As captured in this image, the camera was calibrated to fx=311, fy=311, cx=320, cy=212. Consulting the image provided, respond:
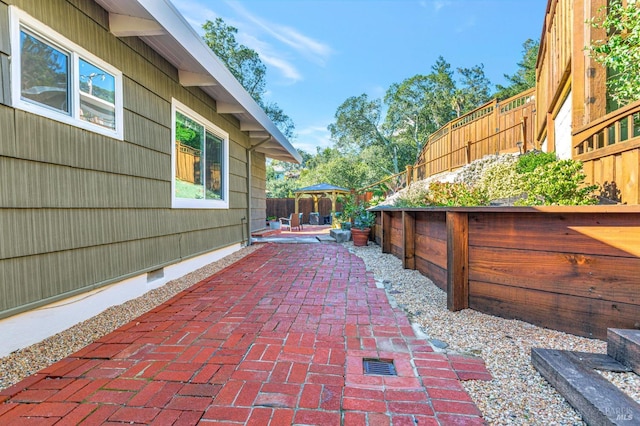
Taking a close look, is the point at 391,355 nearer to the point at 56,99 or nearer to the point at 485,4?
the point at 56,99

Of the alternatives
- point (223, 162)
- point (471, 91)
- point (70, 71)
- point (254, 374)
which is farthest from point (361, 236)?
point (471, 91)

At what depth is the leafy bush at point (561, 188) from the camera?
3027 millimetres

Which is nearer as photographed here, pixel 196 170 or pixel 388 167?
pixel 196 170

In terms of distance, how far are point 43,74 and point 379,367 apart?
3194 mm

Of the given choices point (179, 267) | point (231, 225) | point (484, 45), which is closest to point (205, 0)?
point (231, 225)

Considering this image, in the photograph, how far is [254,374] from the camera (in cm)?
181

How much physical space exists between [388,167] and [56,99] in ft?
82.0

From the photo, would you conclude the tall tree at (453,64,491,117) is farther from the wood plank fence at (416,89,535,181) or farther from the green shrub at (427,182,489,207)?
the green shrub at (427,182,489,207)

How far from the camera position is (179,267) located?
14.0ft

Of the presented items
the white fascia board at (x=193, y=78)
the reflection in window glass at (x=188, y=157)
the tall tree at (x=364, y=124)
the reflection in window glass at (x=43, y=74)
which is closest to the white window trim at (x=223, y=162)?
the reflection in window glass at (x=188, y=157)

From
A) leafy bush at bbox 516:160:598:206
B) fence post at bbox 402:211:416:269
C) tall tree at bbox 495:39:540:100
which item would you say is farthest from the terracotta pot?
tall tree at bbox 495:39:540:100

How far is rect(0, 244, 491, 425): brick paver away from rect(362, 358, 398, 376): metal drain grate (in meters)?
0.04

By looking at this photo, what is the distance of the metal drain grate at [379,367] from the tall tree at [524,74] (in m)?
23.8

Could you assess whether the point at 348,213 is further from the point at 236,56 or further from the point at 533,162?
the point at 236,56
